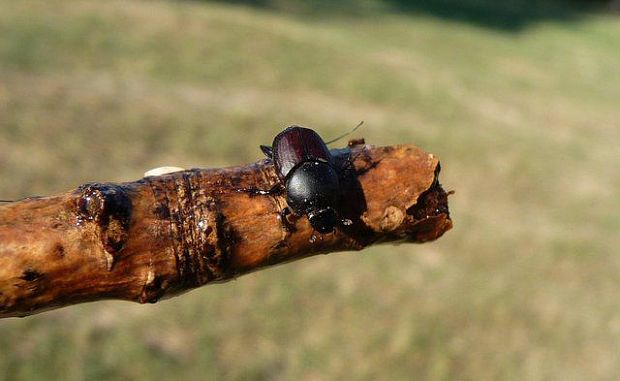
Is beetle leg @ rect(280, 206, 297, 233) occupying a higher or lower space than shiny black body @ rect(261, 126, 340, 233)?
lower

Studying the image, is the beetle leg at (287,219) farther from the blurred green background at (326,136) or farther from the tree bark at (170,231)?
the blurred green background at (326,136)

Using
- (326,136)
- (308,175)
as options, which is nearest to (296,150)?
(308,175)

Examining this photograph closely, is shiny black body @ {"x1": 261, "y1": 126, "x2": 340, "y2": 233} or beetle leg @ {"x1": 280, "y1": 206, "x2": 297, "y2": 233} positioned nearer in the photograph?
beetle leg @ {"x1": 280, "y1": 206, "x2": 297, "y2": 233}

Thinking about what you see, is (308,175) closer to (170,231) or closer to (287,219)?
(287,219)

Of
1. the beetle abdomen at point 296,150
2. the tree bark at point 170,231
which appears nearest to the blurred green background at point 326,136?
the beetle abdomen at point 296,150

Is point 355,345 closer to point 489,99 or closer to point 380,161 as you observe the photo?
point 380,161

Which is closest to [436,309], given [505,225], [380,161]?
[505,225]

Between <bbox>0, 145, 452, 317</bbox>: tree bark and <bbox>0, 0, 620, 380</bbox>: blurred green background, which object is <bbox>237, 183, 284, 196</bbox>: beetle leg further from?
<bbox>0, 0, 620, 380</bbox>: blurred green background

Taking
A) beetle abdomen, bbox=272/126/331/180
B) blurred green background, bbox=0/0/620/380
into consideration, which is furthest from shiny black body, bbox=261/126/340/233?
blurred green background, bbox=0/0/620/380
